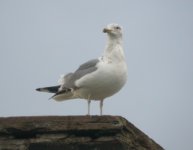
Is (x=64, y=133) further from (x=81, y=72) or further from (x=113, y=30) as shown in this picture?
(x=113, y=30)

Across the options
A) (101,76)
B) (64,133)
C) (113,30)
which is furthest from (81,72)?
(64,133)

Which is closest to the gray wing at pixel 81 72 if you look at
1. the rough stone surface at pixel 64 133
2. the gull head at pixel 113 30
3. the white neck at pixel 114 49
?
the white neck at pixel 114 49

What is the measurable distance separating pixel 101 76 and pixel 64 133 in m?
2.33

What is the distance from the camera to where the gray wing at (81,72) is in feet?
25.4

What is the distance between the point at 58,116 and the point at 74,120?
174mm

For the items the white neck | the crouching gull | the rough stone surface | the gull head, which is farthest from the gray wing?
the rough stone surface

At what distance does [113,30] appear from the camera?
327 inches

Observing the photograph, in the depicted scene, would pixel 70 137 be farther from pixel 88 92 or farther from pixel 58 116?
pixel 88 92

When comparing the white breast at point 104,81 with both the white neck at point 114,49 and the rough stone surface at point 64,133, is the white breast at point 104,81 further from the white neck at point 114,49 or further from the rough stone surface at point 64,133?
the rough stone surface at point 64,133

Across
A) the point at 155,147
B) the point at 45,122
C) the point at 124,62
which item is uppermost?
the point at 124,62

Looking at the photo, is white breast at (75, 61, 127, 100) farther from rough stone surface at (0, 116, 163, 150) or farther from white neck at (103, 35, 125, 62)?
rough stone surface at (0, 116, 163, 150)

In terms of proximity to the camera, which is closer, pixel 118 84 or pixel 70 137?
pixel 70 137

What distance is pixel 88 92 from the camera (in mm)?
7711

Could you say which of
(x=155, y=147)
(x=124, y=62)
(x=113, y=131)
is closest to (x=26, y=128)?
(x=113, y=131)
